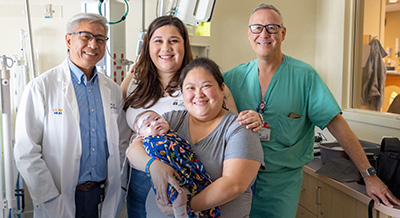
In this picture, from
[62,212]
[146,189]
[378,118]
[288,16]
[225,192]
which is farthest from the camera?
[288,16]

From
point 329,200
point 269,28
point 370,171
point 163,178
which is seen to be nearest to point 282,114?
point 269,28

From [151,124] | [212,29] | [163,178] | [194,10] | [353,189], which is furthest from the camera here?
[212,29]

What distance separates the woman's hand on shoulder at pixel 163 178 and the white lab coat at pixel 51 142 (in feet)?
2.03

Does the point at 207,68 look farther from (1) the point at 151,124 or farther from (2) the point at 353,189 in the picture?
(2) the point at 353,189

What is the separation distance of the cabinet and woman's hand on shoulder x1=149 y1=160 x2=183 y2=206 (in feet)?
4.02

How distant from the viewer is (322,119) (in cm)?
176

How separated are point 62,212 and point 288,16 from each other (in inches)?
119

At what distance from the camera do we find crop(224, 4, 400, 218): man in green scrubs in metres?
1.74

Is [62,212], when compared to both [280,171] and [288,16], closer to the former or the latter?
[280,171]

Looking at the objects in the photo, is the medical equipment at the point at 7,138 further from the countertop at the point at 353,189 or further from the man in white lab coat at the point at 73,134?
the countertop at the point at 353,189

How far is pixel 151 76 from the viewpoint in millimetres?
1760

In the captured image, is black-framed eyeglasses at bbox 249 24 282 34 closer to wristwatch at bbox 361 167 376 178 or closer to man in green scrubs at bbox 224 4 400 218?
man in green scrubs at bbox 224 4 400 218

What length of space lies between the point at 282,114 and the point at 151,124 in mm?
677

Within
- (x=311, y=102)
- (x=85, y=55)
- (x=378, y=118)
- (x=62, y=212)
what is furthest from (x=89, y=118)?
(x=378, y=118)
